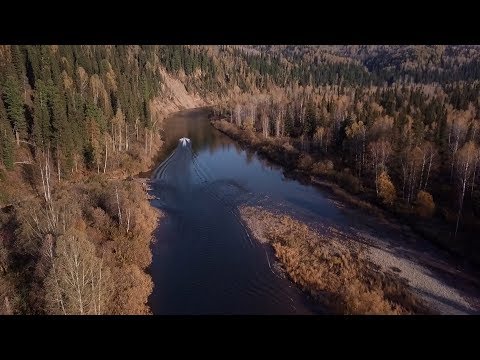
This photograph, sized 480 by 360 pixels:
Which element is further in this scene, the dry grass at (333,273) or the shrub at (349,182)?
the shrub at (349,182)

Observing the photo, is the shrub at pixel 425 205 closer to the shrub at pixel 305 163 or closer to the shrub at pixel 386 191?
the shrub at pixel 386 191

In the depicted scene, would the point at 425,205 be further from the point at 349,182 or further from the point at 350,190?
the point at 349,182

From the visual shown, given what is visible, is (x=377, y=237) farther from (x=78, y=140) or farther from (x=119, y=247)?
(x=78, y=140)

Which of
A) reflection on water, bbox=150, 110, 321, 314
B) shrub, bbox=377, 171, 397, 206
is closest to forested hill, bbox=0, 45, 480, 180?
reflection on water, bbox=150, 110, 321, 314

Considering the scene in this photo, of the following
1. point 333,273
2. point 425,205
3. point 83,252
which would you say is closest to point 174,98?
point 425,205

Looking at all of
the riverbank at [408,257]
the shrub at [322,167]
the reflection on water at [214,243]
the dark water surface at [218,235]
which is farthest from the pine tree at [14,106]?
the shrub at [322,167]
